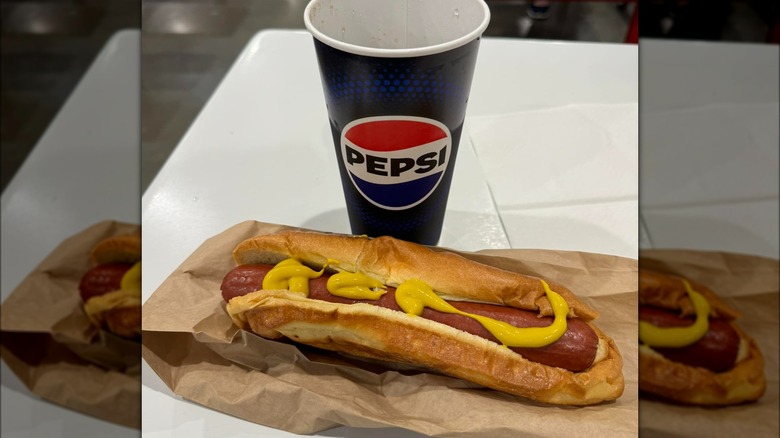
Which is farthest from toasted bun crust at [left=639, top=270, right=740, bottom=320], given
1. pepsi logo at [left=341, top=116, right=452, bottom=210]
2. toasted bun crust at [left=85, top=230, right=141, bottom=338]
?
pepsi logo at [left=341, top=116, right=452, bottom=210]

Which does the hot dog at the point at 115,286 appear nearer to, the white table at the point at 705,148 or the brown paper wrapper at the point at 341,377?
the white table at the point at 705,148

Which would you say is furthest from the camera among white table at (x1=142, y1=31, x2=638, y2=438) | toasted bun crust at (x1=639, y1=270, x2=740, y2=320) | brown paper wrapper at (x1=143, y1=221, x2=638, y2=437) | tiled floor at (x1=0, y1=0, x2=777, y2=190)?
white table at (x1=142, y1=31, x2=638, y2=438)

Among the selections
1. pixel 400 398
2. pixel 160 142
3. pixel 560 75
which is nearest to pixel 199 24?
pixel 160 142

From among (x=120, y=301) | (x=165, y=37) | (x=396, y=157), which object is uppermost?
(x=120, y=301)

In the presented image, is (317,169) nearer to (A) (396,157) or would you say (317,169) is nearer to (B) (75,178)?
(A) (396,157)

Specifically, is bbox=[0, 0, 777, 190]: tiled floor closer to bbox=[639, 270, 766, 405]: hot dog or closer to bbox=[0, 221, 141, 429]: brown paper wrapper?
A: bbox=[0, 221, 141, 429]: brown paper wrapper

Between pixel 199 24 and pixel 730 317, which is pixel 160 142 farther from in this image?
pixel 730 317

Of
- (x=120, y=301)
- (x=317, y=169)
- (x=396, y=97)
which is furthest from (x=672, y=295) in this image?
(x=317, y=169)

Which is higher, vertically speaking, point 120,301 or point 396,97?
point 120,301
